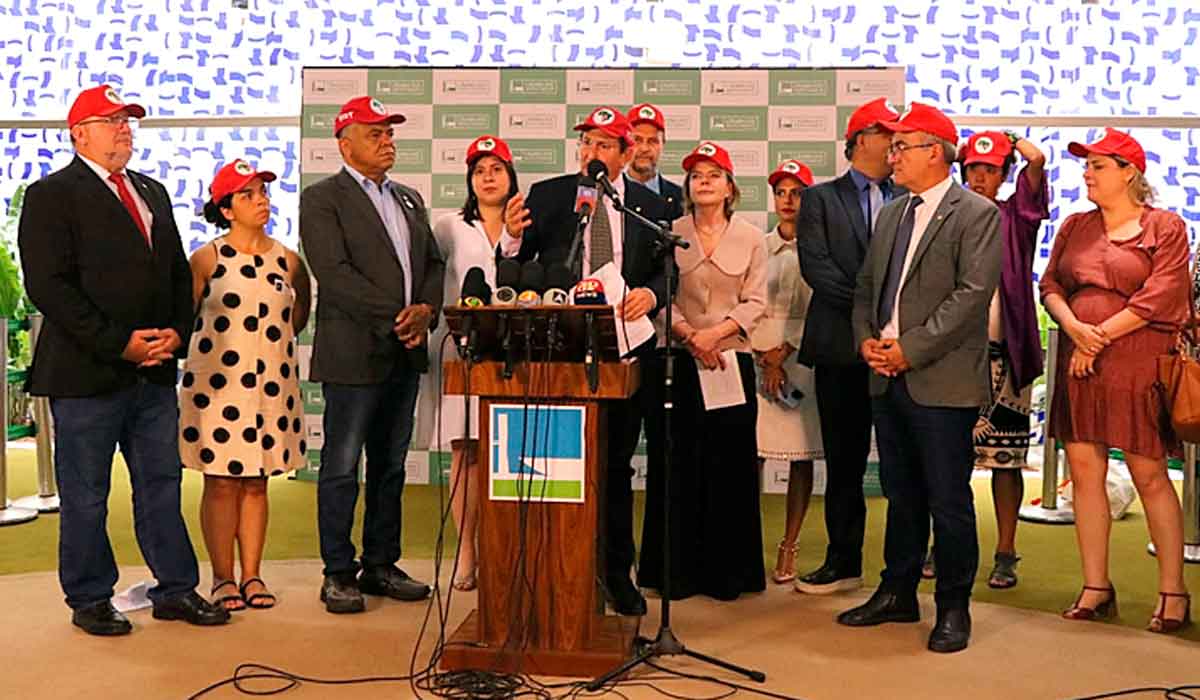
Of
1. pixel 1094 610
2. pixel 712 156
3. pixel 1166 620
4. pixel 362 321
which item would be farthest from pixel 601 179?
pixel 1166 620

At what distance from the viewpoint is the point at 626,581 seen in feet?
15.8

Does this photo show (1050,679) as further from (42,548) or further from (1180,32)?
(1180,32)

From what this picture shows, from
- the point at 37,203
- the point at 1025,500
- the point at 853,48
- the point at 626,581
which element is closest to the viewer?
the point at 37,203

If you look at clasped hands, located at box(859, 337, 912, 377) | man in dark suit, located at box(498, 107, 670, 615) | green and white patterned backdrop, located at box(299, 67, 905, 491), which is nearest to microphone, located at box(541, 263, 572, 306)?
man in dark suit, located at box(498, 107, 670, 615)

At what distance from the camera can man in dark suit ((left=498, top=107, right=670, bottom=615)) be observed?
4734mm

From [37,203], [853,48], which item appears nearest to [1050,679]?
[37,203]

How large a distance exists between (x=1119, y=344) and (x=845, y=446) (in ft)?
3.53

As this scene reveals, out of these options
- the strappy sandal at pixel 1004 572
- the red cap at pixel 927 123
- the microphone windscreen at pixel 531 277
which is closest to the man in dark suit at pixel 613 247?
the microphone windscreen at pixel 531 277

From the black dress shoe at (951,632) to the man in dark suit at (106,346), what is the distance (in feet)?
7.81

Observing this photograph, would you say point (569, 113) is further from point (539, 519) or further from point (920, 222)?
point (539, 519)

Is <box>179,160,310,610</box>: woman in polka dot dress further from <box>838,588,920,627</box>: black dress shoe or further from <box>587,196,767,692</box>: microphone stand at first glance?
<box>838,588,920,627</box>: black dress shoe

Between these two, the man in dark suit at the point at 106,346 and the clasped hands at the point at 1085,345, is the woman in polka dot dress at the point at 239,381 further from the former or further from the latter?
the clasped hands at the point at 1085,345

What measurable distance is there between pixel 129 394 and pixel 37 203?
0.68 meters

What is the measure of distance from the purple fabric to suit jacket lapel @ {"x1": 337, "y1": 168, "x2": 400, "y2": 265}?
2.35 metres
